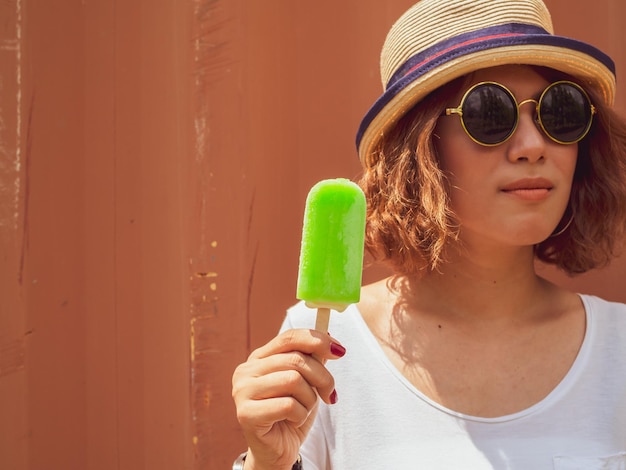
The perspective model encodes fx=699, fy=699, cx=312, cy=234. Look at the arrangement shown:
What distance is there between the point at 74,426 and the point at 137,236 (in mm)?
728

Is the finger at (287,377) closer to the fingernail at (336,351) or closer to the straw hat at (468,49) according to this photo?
the fingernail at (336,351)

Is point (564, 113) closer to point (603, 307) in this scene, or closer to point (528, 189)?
point (528, 189)

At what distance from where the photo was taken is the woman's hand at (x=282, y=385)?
151 cm

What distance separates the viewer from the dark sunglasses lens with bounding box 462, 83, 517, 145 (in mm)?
1900

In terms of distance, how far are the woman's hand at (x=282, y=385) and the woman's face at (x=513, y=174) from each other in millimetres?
669

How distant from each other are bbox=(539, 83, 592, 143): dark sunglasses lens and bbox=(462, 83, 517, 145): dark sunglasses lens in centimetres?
10

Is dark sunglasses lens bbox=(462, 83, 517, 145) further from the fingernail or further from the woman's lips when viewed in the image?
the fingernail

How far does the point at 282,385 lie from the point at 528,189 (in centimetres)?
90

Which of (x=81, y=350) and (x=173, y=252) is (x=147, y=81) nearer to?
(x=173, y=252)

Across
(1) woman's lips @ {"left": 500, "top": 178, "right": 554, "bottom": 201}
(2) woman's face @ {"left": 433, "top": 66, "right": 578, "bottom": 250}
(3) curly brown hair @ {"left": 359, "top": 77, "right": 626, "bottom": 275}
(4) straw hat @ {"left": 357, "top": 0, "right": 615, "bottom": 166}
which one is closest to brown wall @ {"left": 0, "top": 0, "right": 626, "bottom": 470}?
(3) curly brown hair @ {"left": 359, "top": 77, "right": 626, "bottom": 275}

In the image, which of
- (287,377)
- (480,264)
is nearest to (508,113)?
(480,264)

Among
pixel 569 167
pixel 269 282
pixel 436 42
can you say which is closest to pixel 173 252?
pixel 269 282

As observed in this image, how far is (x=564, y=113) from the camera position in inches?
76.5

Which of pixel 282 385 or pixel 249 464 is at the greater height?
pixel 282 385
